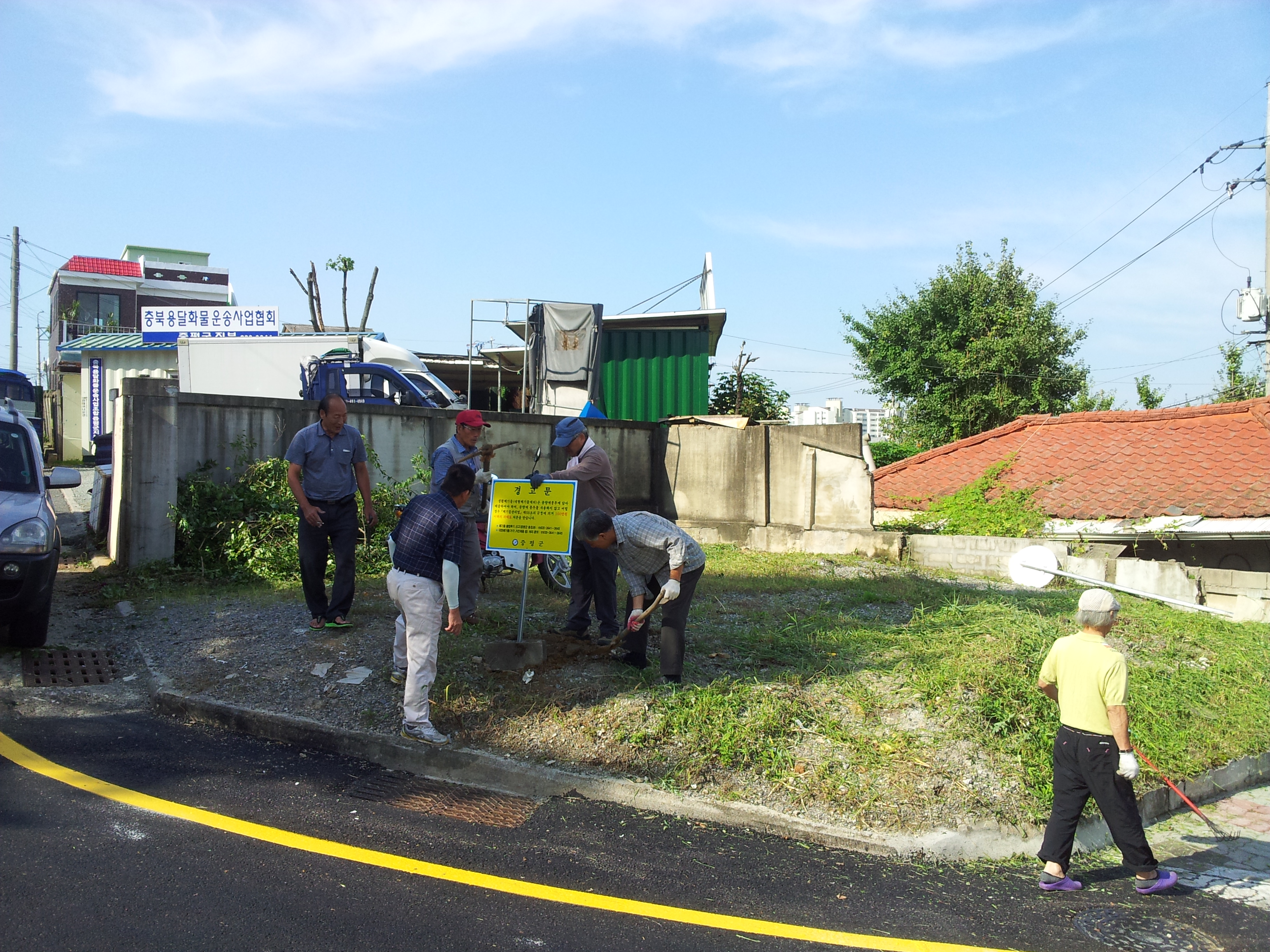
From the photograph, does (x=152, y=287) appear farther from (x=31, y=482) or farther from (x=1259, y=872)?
(x=1259, y=872)

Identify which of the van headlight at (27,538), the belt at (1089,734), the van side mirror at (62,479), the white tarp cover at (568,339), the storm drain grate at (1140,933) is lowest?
the storm drain grate at (1140,933)

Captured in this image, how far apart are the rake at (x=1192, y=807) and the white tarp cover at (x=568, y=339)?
553 inches

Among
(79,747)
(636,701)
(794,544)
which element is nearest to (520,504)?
(636,701)

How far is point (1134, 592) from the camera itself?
10695mm

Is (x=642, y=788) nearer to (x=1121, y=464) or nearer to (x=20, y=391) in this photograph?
(x=1121, y=464)

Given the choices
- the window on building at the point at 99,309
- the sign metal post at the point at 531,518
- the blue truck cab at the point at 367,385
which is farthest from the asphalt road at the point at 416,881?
the window on building at the point at 99,309

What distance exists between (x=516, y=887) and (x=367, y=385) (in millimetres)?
13901

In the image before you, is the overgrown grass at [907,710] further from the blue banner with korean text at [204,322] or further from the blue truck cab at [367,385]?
the blue banner with korean text at [204,322]

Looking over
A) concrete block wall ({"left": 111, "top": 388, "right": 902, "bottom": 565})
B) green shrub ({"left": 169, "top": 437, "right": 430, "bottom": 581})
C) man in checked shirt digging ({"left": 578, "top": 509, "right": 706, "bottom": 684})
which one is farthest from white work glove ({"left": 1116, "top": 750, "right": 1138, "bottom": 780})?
concrete block wall ({"left": 111, "top": 388, "right": 902, "bottom": 565})

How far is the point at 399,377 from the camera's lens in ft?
53.5

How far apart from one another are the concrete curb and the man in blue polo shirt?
131 centimetres

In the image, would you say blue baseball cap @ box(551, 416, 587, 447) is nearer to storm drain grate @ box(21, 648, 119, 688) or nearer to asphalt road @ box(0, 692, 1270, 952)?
asphalt road @ box(0, 692, 1270, 952)

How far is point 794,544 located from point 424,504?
922 cm

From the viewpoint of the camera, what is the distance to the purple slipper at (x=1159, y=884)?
14.0 ft
